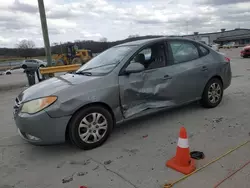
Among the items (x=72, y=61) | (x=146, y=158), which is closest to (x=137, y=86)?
(x=146, y=158)

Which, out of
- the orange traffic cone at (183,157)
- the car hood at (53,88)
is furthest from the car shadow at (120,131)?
the orange traffic cone at (183,157)

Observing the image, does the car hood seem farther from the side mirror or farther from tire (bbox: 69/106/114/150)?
the side mirror

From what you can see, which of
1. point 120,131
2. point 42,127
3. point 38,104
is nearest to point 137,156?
point 120,131

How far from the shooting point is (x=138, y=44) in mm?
4246

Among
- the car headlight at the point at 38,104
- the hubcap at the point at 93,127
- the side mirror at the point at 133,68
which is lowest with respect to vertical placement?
the hubcap at the point at 93,127

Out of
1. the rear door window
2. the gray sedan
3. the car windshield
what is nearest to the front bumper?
the gray sedan

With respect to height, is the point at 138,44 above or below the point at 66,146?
above

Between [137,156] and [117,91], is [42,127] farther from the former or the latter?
[137,156]

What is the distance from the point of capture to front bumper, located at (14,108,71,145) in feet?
10.5

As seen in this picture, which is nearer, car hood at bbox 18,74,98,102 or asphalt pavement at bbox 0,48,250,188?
asphalt pavement at bbox 0,48,250,188

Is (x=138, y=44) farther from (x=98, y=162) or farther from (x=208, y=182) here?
(x=208, y=182)

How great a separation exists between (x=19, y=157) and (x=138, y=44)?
2.72 m

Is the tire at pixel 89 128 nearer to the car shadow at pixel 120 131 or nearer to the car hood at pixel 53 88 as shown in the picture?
the car shadow at pixel 120 131

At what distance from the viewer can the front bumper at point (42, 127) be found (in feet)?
10.5
